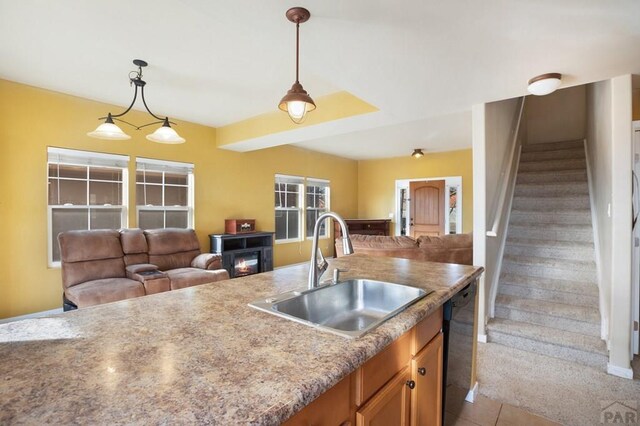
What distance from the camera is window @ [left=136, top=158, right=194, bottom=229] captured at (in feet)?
14.2

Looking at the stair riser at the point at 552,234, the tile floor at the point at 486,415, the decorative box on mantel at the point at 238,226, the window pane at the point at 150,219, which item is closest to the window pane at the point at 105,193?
the window pane at the point at 150,219

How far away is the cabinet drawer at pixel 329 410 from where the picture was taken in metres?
0.71

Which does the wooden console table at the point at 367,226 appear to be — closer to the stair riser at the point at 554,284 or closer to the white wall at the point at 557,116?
the white wall at the point at 557,116

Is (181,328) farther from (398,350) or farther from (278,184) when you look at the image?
(278,184)

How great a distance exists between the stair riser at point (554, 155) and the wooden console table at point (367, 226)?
3.22 m

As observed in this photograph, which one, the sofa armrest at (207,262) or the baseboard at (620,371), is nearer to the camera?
the baseboard at (620,371)

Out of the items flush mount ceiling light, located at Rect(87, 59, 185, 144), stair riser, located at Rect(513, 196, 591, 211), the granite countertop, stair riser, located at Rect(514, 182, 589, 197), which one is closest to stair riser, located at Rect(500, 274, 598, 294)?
stair riser, located at Rect(513, 196, 591, 211)

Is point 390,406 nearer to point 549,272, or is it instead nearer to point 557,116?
point 549,272

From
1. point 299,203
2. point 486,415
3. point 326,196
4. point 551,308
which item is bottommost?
point 486,415

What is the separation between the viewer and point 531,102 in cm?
567

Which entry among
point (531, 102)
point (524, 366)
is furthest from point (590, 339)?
point (531, 102)

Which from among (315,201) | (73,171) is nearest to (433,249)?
(315,201)

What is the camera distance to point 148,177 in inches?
173

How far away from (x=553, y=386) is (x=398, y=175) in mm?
5768
